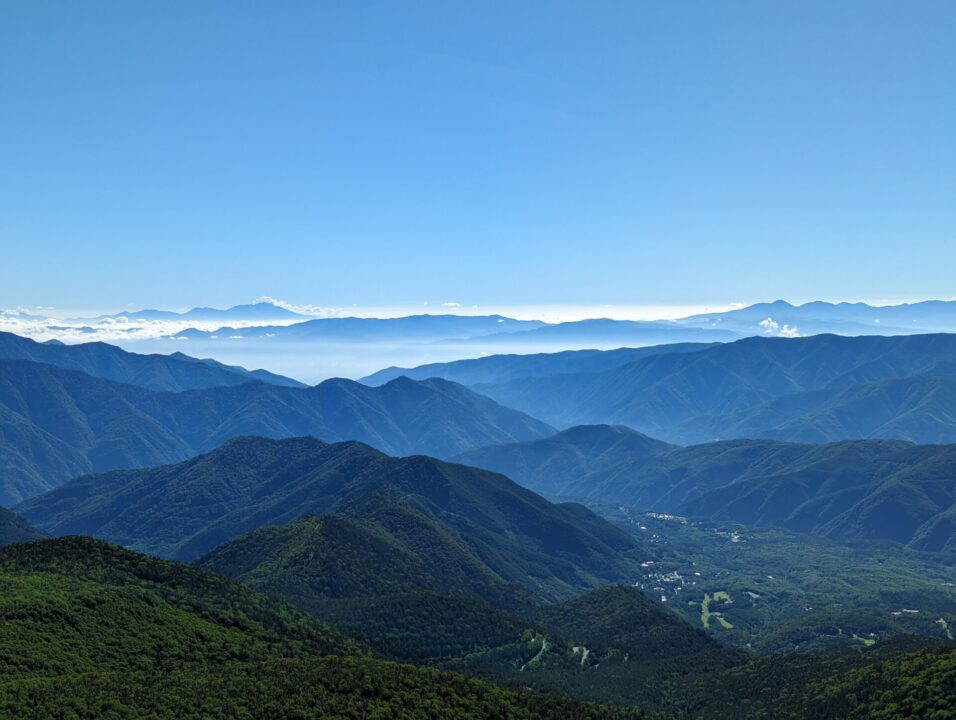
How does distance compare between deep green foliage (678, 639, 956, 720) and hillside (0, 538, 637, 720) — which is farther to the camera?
deep green foliage (678, 639, 956, 720)

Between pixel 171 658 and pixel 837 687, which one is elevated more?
pixel 171 658

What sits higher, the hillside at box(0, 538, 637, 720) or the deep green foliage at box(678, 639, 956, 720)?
the hillside at box(0, 538, 637, 720)

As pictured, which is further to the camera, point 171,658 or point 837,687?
point 837,687

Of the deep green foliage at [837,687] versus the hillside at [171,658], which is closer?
the hillside at [171,658]

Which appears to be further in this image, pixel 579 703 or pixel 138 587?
pixel 138 587

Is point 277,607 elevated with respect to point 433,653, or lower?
elevated

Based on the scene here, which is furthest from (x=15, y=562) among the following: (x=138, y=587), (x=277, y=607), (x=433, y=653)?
(x=433, y=653)

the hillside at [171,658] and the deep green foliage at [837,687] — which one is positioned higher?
the hillside at [171,658]

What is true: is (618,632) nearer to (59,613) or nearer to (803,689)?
(803,689)
